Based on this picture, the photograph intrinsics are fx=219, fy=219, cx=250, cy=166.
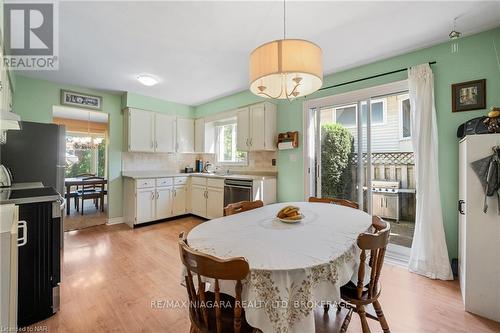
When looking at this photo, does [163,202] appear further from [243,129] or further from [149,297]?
[149,297]

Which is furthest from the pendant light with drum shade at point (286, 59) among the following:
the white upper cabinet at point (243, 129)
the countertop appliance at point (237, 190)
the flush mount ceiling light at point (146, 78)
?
the flush mount ceiling light at point (146, 78)

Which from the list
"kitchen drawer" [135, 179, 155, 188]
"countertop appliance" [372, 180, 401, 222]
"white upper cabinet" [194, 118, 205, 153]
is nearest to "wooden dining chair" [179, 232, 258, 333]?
"kitchen drawer" [135, 179, 155, 188]

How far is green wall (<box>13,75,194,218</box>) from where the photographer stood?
134 inches

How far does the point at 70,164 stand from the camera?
6.68 m

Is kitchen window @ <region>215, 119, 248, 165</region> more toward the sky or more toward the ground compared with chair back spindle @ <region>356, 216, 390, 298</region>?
more toward the sky

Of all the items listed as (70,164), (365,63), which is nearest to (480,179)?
(365,63)

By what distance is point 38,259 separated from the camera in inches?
65.3

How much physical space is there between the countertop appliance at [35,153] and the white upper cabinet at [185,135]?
6.94 ft

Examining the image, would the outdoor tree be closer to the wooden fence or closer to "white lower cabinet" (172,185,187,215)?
the wooden fence

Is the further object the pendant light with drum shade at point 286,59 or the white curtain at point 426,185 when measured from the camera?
the white curtain at point 426,185

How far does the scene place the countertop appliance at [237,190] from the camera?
350cm

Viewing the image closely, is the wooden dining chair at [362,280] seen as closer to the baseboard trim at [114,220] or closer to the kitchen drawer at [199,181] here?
the kitchen drawer at [199,181]

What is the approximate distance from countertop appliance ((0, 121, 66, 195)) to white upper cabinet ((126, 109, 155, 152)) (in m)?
1.16

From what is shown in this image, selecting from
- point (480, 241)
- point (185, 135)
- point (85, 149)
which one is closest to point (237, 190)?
point (185, 135)
